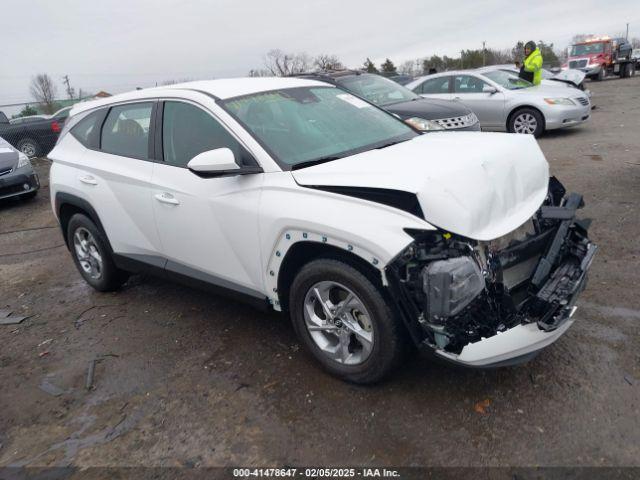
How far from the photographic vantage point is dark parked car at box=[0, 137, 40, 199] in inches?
368

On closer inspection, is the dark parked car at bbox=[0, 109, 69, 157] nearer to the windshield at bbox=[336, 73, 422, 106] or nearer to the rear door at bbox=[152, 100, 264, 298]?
the windshield at bbox=[336, 73, 422, 106]

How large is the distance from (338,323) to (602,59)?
A: 1184 inches

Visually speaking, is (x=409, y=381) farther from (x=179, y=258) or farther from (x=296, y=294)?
(x=179, y=258)

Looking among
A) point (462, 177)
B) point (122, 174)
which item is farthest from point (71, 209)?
point (462, 177)

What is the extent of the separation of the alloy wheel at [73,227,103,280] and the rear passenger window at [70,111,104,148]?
2.69 ft

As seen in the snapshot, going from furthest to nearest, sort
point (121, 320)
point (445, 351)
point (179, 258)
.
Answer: point (121, 320) → point (179, 258) → point (445, 351)

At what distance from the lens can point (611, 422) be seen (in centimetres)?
269

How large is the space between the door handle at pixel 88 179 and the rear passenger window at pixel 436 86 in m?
9.17

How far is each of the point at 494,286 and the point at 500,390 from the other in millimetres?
715

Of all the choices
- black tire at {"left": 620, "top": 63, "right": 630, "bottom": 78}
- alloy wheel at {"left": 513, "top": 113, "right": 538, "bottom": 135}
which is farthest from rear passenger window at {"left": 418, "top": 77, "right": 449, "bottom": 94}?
black tire at {"left": 620, "top": 63, "right": 630, "bottom": 78}

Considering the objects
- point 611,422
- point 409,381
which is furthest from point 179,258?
point 611,422

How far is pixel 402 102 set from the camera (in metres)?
9.12

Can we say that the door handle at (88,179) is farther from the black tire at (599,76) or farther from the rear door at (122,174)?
the black tire at (599,76)

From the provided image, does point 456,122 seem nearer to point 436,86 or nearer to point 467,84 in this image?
point 467,84
